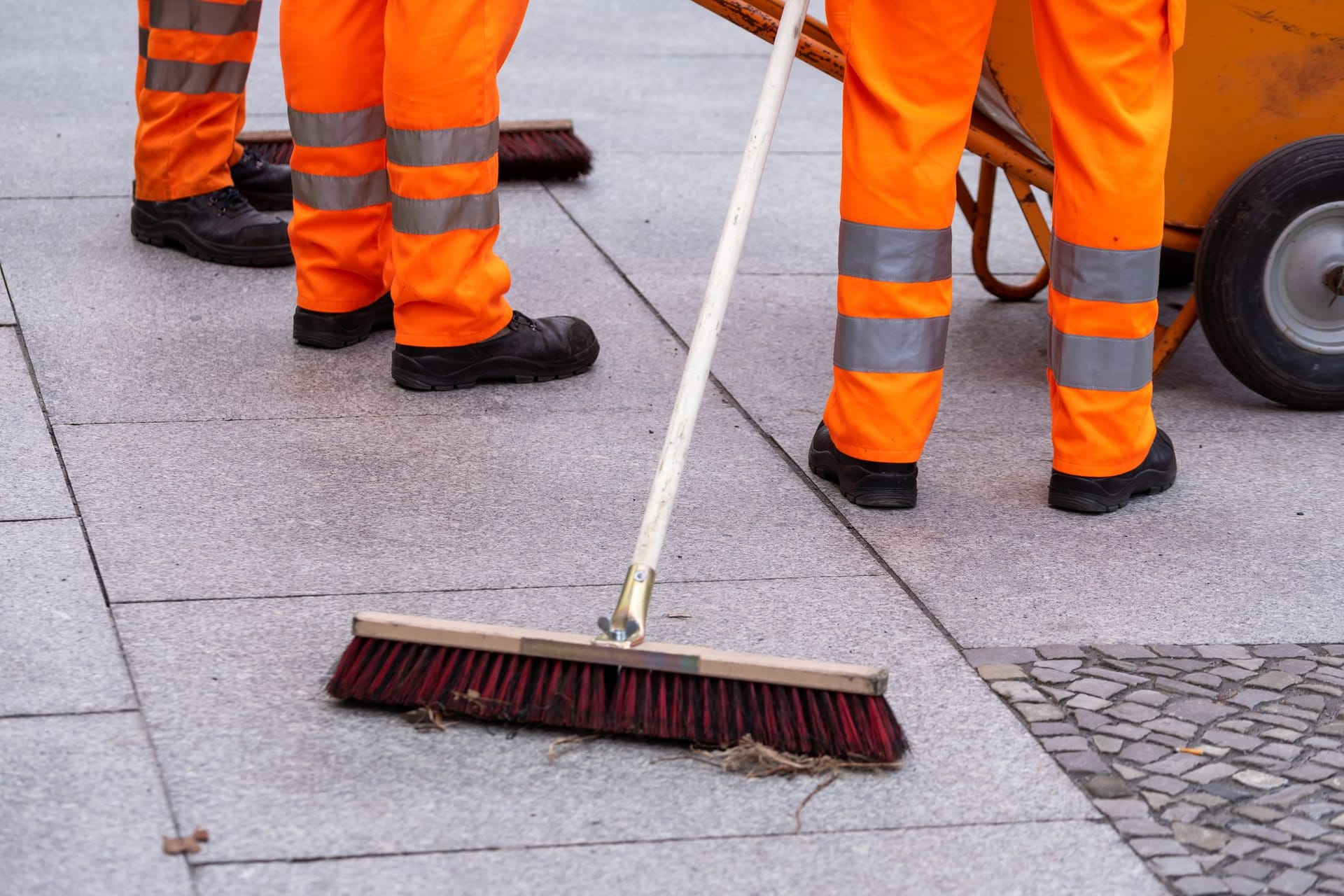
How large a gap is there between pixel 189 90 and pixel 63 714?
8.16ft

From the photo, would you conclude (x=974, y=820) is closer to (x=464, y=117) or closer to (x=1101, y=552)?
(x=1101, y=552)

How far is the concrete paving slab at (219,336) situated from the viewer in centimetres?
332

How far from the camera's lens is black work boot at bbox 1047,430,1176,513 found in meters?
2.92

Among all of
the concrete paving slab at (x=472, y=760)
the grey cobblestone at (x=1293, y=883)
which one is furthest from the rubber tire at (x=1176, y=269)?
the grey cobblestone at (x=1293, y=883)

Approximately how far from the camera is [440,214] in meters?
3.29

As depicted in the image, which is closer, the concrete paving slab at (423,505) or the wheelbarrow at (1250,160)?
the concrete paving slab at (423,505)

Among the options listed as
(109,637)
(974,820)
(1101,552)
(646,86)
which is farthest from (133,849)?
(646,86)

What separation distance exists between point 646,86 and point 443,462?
12.1 ft

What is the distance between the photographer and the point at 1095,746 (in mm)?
2182

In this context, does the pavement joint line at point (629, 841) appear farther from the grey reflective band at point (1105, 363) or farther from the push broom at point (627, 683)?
the grey reflective band at point (1105, 363)

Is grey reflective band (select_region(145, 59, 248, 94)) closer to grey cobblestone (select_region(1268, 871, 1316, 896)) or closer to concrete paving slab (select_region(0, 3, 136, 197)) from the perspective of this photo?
concrete paving slab (select_region(0, 3, 136, 197))

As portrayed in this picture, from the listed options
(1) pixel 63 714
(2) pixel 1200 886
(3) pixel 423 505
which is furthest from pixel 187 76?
(2) pixel 1200 886

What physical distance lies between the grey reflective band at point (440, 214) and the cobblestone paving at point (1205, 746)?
4.82ft

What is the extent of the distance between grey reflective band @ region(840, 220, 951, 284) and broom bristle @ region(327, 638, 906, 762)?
3.17ft
